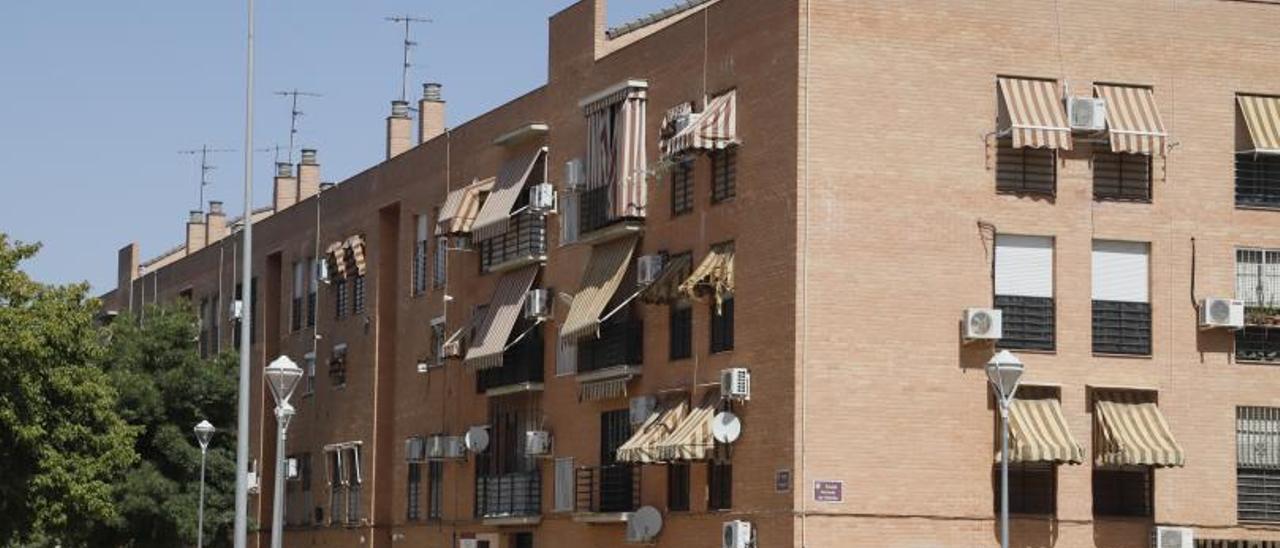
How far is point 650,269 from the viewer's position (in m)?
39.3

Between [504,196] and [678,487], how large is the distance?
9018 millimetres

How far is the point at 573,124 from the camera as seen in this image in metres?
44.0

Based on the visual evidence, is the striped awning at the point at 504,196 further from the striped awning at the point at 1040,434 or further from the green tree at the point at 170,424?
the green tree at the point at 170,424

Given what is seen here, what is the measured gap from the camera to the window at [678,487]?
38.7 meters

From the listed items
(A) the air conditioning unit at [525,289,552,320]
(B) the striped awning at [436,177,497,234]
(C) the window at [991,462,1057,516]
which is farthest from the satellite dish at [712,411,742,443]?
(B) the striped awning at [436,177,497,234]

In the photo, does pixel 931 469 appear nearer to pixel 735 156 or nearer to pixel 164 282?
pixel 735 156

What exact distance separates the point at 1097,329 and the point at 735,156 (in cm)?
592

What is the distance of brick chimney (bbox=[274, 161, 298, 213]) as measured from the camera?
236 ft

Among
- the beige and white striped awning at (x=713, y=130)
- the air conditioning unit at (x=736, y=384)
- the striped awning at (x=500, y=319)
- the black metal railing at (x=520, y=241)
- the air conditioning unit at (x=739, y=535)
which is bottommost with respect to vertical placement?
the air conditioning unit at (x=739, y=535)

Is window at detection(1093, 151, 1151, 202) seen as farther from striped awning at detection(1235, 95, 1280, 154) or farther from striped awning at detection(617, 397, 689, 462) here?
striped awning at detection(617, 397, 689, 462)

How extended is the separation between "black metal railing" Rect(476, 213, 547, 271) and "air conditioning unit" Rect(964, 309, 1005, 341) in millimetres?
11882

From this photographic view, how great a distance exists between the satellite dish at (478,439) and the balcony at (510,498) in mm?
592

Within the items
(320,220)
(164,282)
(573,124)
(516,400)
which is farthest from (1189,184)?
(164,282)

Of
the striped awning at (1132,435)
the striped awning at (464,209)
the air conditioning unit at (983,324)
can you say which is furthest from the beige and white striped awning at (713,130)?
the striped awning at (464,209)
